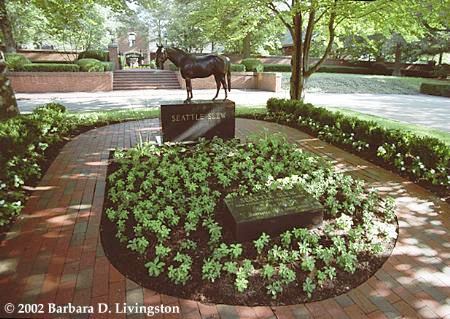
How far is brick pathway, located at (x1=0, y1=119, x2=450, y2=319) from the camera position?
285 cm

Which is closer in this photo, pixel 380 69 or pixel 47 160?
pixel 47 160

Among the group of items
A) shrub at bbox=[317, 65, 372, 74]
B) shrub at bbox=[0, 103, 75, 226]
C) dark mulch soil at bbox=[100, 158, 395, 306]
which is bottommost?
dark mulch soil at bbox=[100, 158, 395, 306]

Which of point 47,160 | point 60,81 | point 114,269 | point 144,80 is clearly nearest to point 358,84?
point 144,80

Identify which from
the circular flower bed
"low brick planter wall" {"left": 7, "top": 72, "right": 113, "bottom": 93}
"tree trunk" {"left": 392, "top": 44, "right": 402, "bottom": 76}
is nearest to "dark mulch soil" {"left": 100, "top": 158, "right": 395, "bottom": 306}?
the circular flower bed

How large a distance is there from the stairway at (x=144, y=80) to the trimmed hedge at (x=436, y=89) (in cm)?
1987

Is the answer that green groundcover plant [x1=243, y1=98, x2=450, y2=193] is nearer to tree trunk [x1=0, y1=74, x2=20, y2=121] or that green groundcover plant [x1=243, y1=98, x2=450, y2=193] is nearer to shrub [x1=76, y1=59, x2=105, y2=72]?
tree trunk [x1=0, y1=74, x2=20, y2=121]

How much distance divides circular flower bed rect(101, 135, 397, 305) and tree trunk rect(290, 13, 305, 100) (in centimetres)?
650

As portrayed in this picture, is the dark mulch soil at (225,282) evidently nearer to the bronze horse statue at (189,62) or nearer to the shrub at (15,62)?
the bronze horse statue at (189,62)

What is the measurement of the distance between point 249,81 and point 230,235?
20.8 metres

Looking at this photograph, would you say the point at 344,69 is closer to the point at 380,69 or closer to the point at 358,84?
the point at 380,69

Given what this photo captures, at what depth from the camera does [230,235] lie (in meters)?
3.80

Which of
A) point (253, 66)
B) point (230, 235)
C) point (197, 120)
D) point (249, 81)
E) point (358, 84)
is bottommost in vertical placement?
point (230, 235)

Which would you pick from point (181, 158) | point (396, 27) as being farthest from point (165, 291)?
point (396, 27)

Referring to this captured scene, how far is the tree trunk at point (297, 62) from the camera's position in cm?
1076
